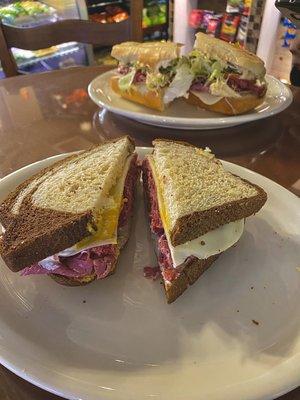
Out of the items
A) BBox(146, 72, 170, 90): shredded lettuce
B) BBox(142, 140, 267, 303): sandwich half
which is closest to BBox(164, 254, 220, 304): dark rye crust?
BBox(142, 140, 267, 303): sandwich half

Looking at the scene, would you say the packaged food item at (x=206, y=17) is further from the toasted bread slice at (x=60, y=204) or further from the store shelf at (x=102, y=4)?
the toasted bread slice at (x=60, y=204)

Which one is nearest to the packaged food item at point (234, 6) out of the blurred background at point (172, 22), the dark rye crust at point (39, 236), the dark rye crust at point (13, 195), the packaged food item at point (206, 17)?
the blurred background at point (172, 22)

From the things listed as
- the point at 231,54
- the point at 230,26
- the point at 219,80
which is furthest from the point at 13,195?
the point at 230,26

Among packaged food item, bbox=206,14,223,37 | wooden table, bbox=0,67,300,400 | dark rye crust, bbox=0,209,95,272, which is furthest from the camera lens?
packaged food item, bbox=206,14,223,37

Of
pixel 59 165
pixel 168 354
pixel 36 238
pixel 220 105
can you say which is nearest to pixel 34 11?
pixel 220 105

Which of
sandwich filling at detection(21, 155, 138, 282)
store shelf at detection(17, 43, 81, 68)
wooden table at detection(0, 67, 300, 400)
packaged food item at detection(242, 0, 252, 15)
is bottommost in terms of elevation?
store shelf at detection(17, 43, 81, 68)

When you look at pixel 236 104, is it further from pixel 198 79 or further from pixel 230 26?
pixel 230 26

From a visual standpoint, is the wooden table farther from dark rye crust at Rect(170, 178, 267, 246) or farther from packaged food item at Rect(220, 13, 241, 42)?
packaged food item at Rect(220, 13, 241, 42)
